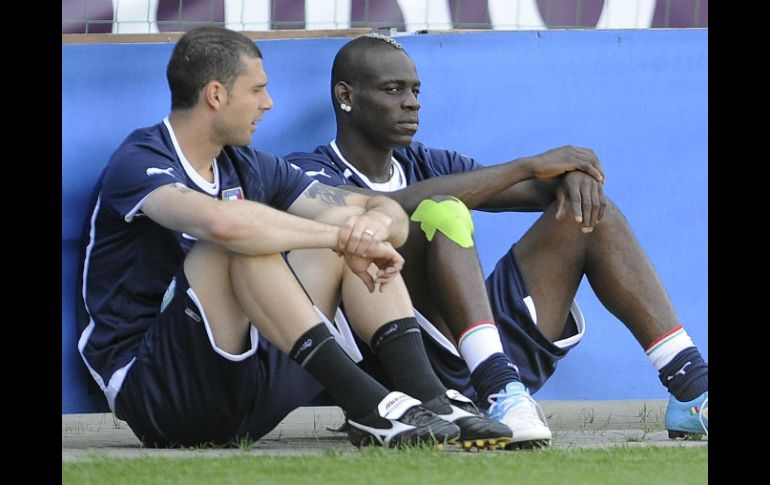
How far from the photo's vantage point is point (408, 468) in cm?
346

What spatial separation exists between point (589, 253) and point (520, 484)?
1372 mm

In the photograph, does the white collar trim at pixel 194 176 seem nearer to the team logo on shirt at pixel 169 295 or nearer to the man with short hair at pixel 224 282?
the man with short hair at pixel 224 282

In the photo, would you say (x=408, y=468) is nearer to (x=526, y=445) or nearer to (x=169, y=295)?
(x=526, y=445)

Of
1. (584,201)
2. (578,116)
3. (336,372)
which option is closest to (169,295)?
(336,372)

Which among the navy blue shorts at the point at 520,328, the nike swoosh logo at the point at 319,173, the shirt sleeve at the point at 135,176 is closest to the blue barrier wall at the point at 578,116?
the nike swoosh logo at the point at 319,173

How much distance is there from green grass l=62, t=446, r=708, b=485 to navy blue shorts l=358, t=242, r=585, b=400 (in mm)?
765

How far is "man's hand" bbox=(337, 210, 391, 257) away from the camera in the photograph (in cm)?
387

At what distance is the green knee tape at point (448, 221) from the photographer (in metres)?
4.23

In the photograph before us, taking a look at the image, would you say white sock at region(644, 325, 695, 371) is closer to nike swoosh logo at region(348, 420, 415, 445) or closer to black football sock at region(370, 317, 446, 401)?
black football sock at region(370, 317, 446, 401)

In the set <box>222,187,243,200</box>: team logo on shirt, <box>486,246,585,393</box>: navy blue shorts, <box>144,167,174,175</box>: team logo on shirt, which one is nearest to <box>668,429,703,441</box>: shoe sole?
<box>486,246,585,393</box>: navy blue shorts

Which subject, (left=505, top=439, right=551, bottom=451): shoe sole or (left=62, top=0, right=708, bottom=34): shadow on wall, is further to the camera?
(left=62, top=0, right=708, bottom=34): shadow on wall

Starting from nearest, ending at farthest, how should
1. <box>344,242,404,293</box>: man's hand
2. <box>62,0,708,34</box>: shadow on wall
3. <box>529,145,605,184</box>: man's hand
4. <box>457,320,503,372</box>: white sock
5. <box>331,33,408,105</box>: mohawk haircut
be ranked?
<box>344,242,404,293</box>: man's hand
<box>457,320,503,372</box>: white sock
<box>529,145,605,184</box>: man's hand
<box>331,33,408,105</box>: mohawk haircut
<box>62,0,708,34</box>: shadow on wall

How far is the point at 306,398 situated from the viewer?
4184mm

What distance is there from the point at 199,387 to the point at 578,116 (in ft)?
6.88
